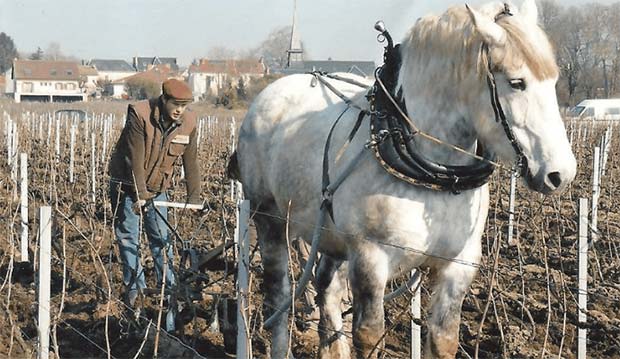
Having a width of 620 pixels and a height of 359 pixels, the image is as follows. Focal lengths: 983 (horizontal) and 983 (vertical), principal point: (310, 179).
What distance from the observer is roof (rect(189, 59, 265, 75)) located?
227 feet

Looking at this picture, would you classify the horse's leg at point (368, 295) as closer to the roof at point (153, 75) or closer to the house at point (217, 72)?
the house at point (217, 72)

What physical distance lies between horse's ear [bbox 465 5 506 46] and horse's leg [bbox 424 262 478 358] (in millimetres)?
930

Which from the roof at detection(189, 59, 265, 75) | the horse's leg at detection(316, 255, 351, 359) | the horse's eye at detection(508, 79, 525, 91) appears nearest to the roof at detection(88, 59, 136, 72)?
the roof at detection(189, 59, 265, 75)

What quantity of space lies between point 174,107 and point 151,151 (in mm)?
334

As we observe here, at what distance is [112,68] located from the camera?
108500 millimetres

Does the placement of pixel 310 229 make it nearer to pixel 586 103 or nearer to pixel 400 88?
pixel 400 88

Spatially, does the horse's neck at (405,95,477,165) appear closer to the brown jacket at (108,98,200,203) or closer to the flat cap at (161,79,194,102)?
the flat cap at (161,79,194,102)

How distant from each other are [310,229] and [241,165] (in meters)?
1.11

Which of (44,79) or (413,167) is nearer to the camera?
(413,167)

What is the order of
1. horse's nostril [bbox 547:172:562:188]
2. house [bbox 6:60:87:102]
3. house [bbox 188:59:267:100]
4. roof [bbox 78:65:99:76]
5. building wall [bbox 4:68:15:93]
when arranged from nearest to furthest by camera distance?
horse's nostril [bbox 547:172:562:188] < house [bbox 188:59:267:100] < house [bbox 6:60:87:102] < building wall [bbox 4:68:15:93] < roof [bbox 78:65:99:76]

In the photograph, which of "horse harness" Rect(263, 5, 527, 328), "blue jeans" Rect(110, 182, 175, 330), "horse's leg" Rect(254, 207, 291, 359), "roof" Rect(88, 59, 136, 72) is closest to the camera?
"horse harness" Rect(263, 5, 527, 328)

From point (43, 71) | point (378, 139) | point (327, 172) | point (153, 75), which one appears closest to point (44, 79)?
point (43, 71)

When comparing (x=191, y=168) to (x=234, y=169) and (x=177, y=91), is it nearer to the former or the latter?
(x=234, y=169)

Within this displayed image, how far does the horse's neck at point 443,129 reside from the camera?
380 cm
